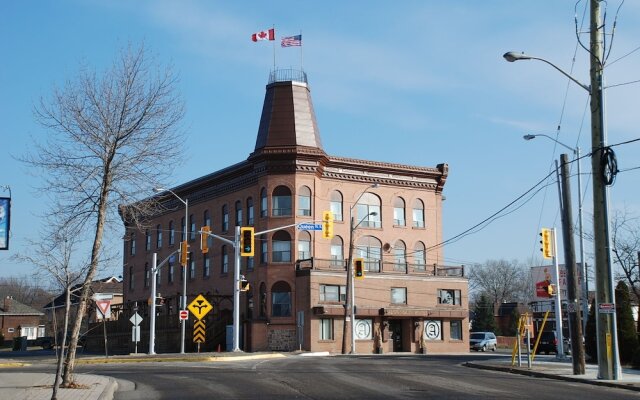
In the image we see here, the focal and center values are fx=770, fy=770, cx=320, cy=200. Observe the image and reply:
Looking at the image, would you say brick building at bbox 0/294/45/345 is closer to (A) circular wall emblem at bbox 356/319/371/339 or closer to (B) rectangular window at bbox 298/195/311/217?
(B) rectangular window at bbox 298/195/311/217

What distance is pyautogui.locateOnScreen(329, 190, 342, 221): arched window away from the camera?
6085 cm

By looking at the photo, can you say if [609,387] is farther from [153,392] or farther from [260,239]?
[260,239]

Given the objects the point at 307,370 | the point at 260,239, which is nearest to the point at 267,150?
the point at 260,239

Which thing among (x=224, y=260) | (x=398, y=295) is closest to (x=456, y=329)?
(x=398, y=295)

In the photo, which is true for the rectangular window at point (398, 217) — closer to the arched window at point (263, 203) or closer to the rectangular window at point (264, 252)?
the arched window at point (263, 203)

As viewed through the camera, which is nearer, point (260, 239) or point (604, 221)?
point (604, 221)

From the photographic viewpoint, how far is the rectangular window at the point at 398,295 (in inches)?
2340

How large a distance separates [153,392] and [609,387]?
39.4ft

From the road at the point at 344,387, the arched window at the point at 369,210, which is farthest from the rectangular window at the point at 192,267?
the road at the point at 344,387

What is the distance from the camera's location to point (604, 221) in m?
22.1

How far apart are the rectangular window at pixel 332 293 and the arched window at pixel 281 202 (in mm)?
6266

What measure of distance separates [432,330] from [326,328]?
32.7 ft

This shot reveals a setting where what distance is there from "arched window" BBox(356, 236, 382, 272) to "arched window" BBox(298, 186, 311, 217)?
581 cm

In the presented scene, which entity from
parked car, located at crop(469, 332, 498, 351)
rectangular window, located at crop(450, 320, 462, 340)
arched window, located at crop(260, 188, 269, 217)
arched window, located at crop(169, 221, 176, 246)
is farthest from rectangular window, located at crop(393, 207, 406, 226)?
arched window, located at crop(169, 221, 176, 246)
